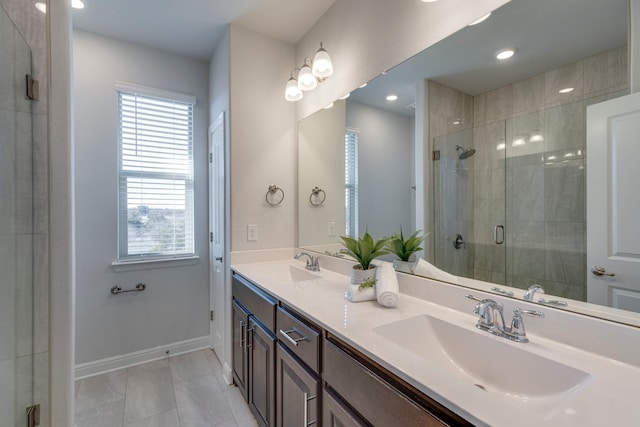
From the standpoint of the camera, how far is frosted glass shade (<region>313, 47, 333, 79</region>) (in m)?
1.81

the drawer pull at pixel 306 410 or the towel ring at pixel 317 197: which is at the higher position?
the towel ring at pixel 317 197

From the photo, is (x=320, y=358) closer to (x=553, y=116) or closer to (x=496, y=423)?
(x=496, y=423)

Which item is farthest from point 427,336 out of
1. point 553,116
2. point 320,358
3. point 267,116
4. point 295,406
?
point 267,116

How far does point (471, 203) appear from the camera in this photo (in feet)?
3.89

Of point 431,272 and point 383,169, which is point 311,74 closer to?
point 383,169

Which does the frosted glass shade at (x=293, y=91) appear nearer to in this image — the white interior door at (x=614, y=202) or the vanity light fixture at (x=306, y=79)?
the vanity light fixture at (x=306, y=79)

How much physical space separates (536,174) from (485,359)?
2.15 feet

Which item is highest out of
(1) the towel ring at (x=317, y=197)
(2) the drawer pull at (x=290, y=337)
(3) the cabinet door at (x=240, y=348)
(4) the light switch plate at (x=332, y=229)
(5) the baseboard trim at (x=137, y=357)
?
(1) the towel ring at (x=317, y=197)

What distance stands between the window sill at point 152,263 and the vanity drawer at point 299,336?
5.30 ft

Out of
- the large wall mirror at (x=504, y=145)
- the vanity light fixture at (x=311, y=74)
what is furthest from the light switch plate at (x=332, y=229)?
the vanity light fixture at (x=311, y=74)

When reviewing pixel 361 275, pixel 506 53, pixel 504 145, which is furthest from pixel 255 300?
pixel 506 53

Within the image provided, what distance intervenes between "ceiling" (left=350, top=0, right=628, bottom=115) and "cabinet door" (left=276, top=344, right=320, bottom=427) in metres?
1.33

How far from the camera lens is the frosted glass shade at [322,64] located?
71.2 inches

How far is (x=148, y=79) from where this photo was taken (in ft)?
8.05
